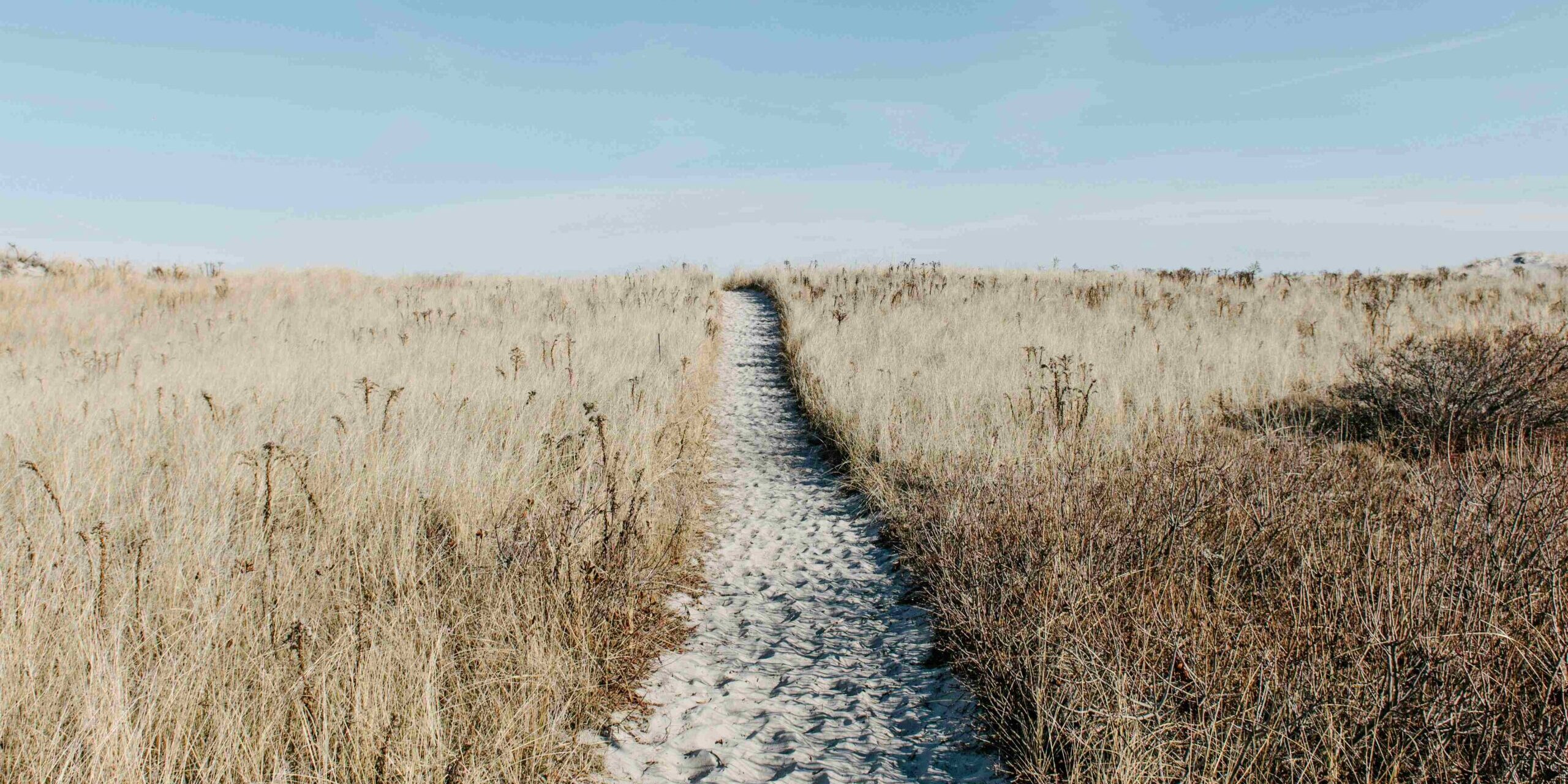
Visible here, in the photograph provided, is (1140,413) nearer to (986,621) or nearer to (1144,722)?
(986,621)

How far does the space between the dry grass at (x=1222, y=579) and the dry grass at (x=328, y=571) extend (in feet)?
5.52

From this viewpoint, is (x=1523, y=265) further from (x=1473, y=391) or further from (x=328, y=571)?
(x=328, y=571)

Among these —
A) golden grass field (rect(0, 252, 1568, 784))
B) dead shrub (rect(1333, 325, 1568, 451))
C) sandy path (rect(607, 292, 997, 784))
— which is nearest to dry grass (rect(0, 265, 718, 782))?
golden grass field (rect(0, 252, 1568, 784))

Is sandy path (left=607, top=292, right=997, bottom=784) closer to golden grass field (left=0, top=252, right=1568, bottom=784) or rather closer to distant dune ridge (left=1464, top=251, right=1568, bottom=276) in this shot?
golden grass field (left=0, top=252, right=1568, bottom=784)

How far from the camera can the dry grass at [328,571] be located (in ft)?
7.55

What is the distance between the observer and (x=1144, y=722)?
2.42m

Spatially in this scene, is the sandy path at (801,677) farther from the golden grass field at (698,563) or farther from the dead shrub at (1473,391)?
the dead shrub at (1473,391)

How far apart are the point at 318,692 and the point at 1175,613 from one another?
10.2ft

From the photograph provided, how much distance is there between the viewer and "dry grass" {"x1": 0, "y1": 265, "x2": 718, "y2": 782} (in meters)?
2.30

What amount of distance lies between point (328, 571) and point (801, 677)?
221 cm

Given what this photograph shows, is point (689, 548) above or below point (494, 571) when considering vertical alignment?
below

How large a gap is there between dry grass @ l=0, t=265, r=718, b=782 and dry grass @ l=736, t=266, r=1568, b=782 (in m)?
1.68

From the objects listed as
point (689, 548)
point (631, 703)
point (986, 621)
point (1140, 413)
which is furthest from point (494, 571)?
point (1140, 413)

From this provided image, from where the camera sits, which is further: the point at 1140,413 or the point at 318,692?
the point at 1140,413
